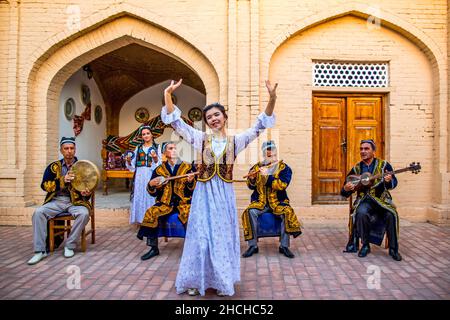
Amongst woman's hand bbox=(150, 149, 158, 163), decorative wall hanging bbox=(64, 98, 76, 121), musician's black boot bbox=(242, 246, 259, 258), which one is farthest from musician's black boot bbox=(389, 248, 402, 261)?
decorative wall hanging bbox=(64, 98, 76, 121)

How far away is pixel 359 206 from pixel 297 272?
1.49 metres

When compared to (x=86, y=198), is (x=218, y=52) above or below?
above

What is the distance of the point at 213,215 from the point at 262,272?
132 cm

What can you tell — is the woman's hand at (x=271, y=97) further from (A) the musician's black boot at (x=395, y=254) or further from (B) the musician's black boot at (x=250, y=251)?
(A) the musician's black boot at (x=395, y=254)

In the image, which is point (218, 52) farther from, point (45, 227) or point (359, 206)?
point (45, 227)

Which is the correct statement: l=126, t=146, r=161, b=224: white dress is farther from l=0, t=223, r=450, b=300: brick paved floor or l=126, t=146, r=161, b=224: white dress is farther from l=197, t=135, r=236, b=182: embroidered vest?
l=197, t=135, r=236, b=182: embroidered vest

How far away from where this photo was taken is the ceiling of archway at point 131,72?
10023 millimetres

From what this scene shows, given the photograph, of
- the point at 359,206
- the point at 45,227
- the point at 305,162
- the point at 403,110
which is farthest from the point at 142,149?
the point at 403,110

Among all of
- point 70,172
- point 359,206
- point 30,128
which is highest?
point 30,128

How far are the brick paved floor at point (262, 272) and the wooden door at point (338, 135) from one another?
5.02 ft

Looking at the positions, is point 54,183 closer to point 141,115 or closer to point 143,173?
point 143,173

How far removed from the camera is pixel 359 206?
521 cm

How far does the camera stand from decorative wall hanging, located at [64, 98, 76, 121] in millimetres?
8609

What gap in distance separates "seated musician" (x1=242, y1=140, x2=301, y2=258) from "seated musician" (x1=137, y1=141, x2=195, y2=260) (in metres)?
0.86
